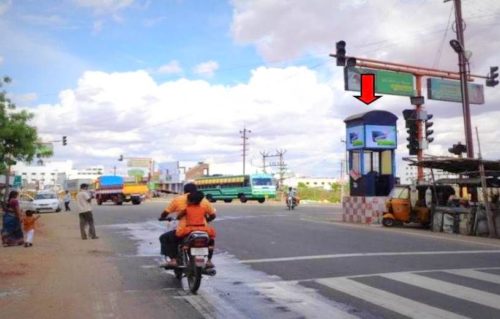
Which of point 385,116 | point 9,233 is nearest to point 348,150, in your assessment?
point 385,116

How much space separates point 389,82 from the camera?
28047 mm

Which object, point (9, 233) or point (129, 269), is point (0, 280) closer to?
point (129, 269)

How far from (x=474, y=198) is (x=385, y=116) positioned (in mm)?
5779

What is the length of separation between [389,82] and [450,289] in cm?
2077

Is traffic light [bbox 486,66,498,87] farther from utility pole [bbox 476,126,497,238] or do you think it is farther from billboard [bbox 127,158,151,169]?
billboard [bbox 127,158,151,169]

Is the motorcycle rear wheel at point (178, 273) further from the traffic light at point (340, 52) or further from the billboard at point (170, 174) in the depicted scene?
the billboard at point (170, 174)

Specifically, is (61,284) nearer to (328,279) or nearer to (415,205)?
(328,279)

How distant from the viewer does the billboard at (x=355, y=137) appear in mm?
24734

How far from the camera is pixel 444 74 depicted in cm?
2909

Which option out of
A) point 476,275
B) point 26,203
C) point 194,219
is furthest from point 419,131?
point 26,203

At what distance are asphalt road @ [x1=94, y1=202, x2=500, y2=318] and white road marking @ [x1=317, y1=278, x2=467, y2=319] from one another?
12 millimetres

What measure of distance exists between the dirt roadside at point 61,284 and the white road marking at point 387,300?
116 inches

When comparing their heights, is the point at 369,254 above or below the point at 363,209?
below

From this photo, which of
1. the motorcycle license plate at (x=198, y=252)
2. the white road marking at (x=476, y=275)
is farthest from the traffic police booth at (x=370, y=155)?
the motorcycle license plate at (x=198, y=252)
